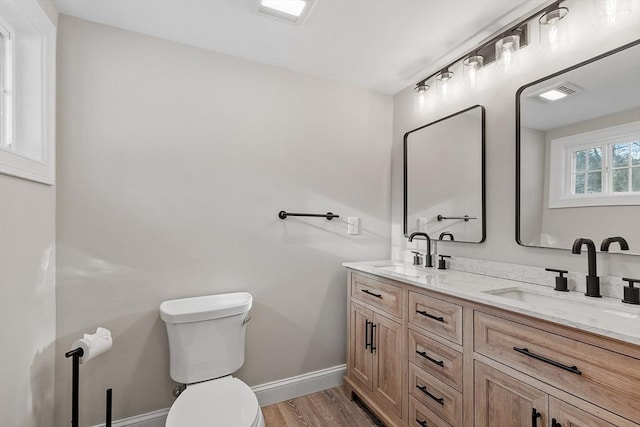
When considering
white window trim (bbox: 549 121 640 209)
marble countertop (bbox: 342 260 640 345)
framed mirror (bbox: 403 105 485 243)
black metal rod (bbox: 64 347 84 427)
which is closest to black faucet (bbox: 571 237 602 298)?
marble countertop (bbox: 342 260 640 345)

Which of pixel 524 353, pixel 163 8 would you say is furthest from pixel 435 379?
pixel 163 8

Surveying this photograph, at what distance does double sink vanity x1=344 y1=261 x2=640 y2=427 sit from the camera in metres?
0.90

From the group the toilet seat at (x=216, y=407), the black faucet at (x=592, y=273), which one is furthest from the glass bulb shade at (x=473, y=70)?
the toilet seat at (x=216, y=407)

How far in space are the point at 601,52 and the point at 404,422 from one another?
79.4 inches

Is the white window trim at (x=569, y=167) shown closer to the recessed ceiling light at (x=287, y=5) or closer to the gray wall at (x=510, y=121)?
the gray wall at (x=510, y=121)

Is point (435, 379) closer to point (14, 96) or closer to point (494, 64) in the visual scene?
point (494, 64)

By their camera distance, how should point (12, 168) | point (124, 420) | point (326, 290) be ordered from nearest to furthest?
point (12, 168), point (124, 420), point (326, 290)

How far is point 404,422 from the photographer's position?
1.63 meters

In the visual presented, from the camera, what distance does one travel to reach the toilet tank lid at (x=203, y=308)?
1.58m

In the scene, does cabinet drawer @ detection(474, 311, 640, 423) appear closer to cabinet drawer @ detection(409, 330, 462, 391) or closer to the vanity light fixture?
cabinet drawer @ detection(409, 330, 462, 391)

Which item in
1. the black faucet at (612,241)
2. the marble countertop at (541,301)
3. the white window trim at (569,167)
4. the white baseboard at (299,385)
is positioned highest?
the white window trim at (569,167)

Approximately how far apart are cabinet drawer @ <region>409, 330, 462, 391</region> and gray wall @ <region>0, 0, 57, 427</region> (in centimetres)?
171

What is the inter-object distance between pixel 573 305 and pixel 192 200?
198cm

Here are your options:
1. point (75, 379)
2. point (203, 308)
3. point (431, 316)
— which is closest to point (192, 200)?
point (203, 308)
